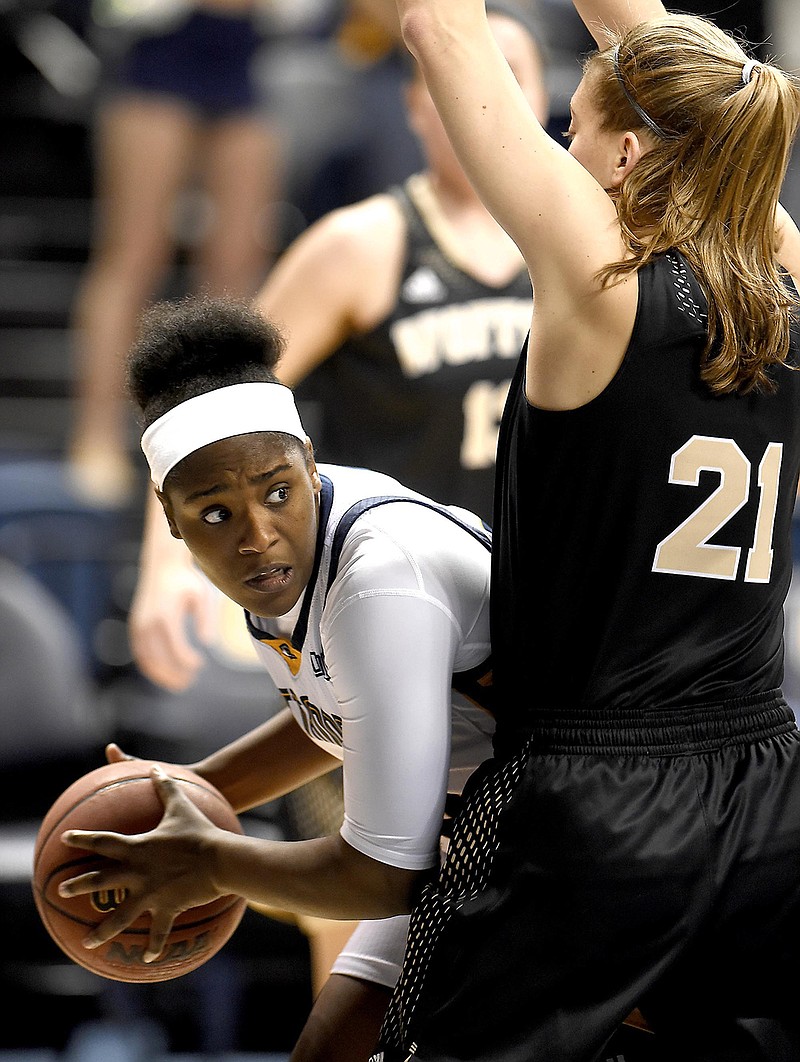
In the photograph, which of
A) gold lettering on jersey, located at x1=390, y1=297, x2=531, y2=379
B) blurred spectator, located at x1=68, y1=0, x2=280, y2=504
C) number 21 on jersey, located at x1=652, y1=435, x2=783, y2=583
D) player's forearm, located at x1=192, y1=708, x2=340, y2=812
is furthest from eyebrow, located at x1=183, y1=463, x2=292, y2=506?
blurred spectator, located at x1=68, y1=0, x2=280, y2=504

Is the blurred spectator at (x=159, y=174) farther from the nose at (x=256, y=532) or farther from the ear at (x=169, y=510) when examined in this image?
the nose at (x=256, y=532)

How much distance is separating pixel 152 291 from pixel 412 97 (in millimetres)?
1989

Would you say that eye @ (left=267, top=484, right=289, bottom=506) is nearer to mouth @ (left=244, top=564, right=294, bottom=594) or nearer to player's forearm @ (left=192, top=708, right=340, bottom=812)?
mouth @ (left=244, top=564, right=294, bottom=594)

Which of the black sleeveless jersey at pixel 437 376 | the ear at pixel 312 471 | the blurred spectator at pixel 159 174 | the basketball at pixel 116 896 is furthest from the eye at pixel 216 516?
the blurred spectator at pixel 159 174

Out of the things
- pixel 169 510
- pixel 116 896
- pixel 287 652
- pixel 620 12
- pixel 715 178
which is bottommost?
pixel 116 896

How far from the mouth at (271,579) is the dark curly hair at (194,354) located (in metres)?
0.26

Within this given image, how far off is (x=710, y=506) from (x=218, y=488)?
2.09 ft

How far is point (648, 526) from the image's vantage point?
1.80 meters

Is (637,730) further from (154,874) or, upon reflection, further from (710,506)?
(154,874)

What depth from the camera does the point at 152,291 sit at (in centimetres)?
563

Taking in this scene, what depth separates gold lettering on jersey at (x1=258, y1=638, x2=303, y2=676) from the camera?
2084 millimetres

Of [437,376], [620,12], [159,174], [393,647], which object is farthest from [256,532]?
[159,174]

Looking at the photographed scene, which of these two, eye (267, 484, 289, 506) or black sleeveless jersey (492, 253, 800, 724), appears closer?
black sleeveless jersey (492, 253, 800, 724)

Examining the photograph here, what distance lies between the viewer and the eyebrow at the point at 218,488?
191 centimetres
